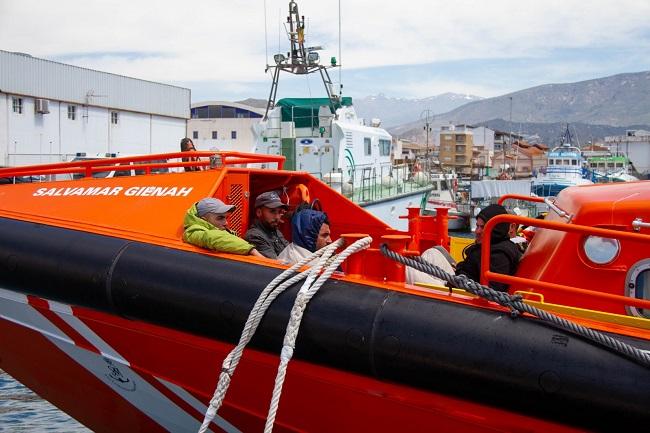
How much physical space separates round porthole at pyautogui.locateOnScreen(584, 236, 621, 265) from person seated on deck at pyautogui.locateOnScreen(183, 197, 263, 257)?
1630 millimetres

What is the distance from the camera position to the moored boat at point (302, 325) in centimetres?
291

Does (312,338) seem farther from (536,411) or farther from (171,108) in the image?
(171,108)

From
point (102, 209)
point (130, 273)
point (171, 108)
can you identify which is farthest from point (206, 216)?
point (171, 108)

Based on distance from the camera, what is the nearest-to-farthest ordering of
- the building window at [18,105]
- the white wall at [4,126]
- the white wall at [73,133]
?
the white wall at [4,126], the white wall at [73,133], the building window at [18,105]

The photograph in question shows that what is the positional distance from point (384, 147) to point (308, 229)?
16.8 meters

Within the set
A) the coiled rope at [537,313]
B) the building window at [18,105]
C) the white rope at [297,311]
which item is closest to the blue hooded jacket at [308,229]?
the white rope at [297,311]

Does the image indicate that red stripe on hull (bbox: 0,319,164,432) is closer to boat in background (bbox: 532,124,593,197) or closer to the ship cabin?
the ship cabin

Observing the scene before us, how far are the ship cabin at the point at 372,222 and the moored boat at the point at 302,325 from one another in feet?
0.03

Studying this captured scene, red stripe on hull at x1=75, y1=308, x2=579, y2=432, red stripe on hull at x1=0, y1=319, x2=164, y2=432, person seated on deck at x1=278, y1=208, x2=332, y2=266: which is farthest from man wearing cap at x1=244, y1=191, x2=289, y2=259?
red stripe on hull at x1=0, y1=319, x2=164, y2=432

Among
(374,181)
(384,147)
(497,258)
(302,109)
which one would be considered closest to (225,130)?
(384,147)

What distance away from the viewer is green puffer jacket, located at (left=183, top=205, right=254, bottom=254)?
371 cm

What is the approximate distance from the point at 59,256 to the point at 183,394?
3.25ft

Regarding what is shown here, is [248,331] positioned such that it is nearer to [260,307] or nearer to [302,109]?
[260,307]

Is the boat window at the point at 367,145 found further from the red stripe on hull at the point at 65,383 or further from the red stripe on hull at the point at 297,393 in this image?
the red stripe on hull at the point at 297,393
